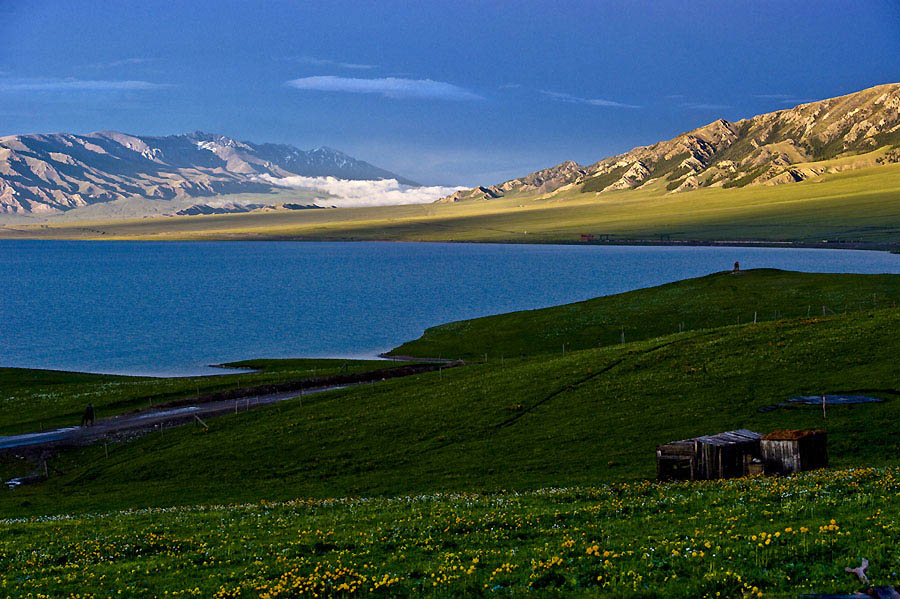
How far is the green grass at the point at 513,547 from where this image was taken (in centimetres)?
1537

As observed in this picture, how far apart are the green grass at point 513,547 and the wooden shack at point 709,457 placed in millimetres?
4433

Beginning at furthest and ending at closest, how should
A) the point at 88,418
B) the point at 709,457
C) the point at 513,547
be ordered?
the point at 88,418, the point at 709,457, the point at 513,547

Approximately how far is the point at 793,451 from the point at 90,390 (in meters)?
67.7

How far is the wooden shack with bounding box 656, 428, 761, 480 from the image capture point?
32.2 meters

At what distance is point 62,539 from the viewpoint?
82.9 feet

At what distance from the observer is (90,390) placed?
75.8 meters

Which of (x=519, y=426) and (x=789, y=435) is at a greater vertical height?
(x=789, y=435)

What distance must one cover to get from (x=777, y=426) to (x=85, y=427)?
1986 inches

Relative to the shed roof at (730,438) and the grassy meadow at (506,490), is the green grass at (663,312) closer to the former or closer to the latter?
the grassy meadow at (506,490)

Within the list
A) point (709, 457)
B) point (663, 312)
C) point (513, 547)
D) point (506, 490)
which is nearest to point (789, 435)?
point (709, 457)

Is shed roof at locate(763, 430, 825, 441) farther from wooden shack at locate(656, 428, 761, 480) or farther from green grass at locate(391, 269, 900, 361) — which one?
green grass at locate(391, 269, 900, 361)

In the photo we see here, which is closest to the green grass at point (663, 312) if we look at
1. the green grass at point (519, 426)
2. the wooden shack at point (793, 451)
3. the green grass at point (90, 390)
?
the green grass at point (90, 390)

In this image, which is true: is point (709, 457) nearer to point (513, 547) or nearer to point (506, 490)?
point (506, 490)

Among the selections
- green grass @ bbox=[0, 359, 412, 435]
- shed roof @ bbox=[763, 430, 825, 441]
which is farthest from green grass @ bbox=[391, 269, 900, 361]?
shed roof @ bbox=[763, 430, 825, 441]
